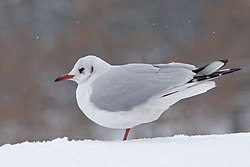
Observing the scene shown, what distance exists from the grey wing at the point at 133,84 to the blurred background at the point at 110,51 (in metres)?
2.48

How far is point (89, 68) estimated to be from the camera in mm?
1668

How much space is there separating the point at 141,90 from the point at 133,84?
3cm

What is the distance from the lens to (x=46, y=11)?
16.9ft

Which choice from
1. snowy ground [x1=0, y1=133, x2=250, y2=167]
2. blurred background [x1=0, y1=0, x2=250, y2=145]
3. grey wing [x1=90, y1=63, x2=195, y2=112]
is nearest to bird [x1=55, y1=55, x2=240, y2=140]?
grey wing [x1=90, y1=63, x2=195, y2=112]

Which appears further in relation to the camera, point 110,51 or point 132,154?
point 110,51

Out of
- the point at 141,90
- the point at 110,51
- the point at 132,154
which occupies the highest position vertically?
the point at 110,51

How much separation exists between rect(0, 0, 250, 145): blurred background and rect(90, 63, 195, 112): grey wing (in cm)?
248

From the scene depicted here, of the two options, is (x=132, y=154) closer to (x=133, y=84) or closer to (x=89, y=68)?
(x=133, y=84)

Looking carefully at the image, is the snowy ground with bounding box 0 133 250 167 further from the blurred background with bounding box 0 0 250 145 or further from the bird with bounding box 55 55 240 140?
the blurred background with bounding box 0 0 250 145

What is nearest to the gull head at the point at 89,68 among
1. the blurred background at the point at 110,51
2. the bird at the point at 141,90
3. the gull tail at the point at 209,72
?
the bird at the point at 141,90

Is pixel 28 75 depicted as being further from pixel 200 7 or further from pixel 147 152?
pixel 147 152

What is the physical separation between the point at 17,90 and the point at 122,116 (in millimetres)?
2991

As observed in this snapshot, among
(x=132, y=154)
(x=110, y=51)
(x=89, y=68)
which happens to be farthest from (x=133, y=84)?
(x=110, y=51)

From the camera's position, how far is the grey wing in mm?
1556
